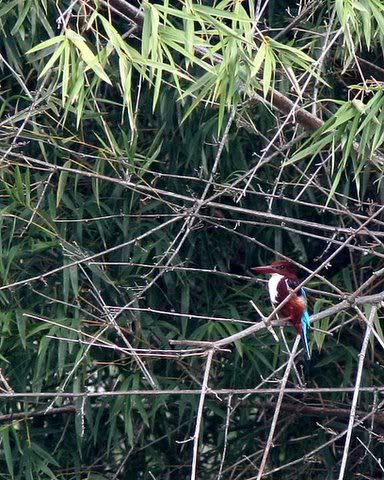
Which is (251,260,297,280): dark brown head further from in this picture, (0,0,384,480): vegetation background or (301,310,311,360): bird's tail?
(301,310,311,360): bird's tail

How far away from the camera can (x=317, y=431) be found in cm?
370

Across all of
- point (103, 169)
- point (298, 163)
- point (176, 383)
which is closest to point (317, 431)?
point (176, 383)

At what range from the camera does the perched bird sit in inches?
124

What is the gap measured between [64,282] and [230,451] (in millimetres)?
967

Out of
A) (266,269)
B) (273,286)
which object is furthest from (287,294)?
(266,269)

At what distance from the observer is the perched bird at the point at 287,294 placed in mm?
3141

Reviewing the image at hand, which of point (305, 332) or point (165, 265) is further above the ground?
point (165, 265)

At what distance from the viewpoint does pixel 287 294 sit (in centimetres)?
321

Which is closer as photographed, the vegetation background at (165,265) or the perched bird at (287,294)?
the perched bird at (287,294)

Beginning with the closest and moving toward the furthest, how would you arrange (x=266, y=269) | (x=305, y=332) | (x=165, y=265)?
(x=305, y=332), (x=165, y=265), (x=266, y=269)

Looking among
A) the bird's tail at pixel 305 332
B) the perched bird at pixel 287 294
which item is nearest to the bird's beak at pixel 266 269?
the perched bird at pixel 287 294

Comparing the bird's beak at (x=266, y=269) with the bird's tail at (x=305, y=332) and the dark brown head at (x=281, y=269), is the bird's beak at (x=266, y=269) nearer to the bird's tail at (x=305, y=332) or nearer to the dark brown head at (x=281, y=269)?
the dark brown head at (x=281, y=269)

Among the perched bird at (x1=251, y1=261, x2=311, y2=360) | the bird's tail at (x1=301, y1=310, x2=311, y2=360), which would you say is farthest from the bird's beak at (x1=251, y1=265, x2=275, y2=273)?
the bird's tail at (x1=301, y1=310, x2=311, y2=360)

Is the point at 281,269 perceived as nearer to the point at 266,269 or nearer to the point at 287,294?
the point at 266,269
